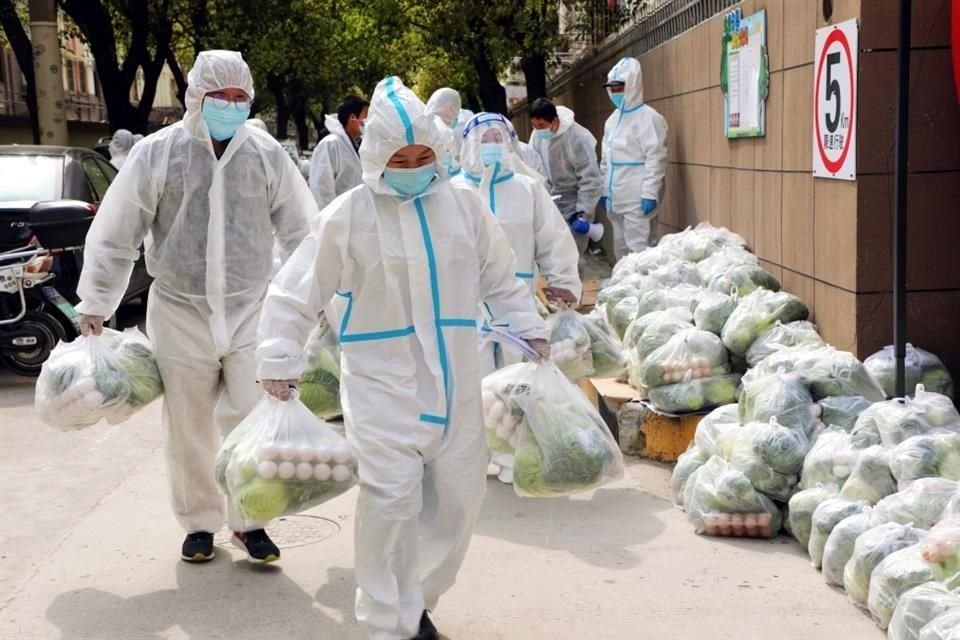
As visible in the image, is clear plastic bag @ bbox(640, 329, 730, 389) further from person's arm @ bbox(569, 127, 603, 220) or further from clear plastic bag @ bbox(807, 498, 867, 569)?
person's arm @ bbox(569, 127, 603, 220)

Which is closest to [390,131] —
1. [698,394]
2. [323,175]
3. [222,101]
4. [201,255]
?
[222,101]

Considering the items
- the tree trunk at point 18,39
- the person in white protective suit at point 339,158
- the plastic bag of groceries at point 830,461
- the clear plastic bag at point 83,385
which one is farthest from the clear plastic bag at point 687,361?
the tree trunk at point 18,39

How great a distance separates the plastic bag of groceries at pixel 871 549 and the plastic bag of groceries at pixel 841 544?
0.10m

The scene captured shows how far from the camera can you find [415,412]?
3.82 metres

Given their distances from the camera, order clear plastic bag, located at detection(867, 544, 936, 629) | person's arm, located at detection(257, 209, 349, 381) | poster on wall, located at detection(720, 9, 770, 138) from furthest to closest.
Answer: poster on wall, located at detection(720, 9, 770, 138) < clear plastic bag, located at detection(867, 544, 936, 629) < person's arm, located at detection(257, 209, 349, 381)

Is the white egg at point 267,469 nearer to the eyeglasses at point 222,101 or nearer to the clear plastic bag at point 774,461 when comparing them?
the eyeglasses at point 222,101

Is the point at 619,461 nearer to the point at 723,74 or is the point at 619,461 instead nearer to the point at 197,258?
the point at 197,258

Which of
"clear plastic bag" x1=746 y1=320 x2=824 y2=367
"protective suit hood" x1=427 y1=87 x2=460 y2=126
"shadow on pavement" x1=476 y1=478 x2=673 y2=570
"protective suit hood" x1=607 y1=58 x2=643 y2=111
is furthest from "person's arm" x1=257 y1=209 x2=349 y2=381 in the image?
"protective suit hood" x1=607 y1=58 x2=643 y2=111

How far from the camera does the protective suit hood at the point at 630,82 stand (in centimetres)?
1039

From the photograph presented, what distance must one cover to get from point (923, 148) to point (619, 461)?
2.43 meters

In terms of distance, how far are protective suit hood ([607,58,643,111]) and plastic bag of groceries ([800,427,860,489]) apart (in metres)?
5.79

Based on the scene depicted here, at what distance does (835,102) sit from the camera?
607cm

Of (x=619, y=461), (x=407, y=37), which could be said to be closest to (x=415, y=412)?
(x=619, y=461)

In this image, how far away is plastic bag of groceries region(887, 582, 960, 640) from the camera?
3545 millimetres
